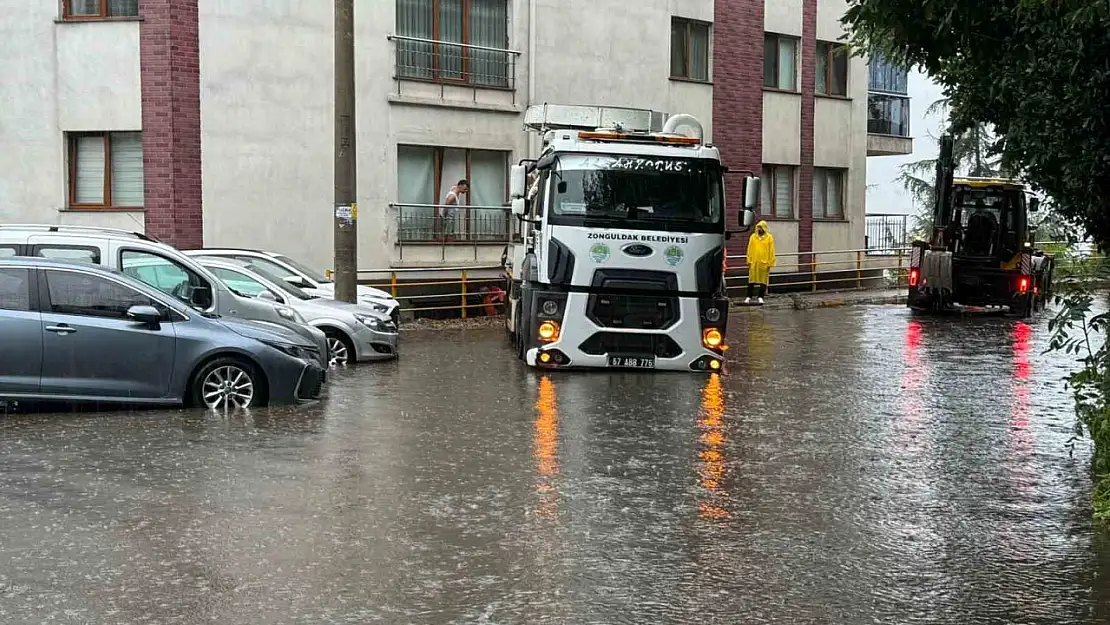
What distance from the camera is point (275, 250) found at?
79.9ft

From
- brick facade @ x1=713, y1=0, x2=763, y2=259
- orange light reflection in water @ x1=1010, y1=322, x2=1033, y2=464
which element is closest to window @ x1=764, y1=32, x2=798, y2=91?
brick facade @ x1=713, y1=0, x2=763, y2=259

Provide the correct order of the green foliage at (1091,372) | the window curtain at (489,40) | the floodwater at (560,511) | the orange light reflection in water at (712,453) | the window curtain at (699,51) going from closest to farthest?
the floodwater at (560,511) → the green foliage at (1091,372) → the orange light reflection in water at (712,453) → the window curtain at (489,40) → the window curtain at (699,51)

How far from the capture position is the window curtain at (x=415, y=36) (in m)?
25.7

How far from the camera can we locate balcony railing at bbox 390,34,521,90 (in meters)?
25.8

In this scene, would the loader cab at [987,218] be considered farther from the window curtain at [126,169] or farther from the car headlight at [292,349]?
the car headlight at [292,349]

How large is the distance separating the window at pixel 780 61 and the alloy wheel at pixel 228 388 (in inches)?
894

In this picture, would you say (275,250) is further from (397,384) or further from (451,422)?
(451,422)

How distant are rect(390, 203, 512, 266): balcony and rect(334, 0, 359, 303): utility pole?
234 inches

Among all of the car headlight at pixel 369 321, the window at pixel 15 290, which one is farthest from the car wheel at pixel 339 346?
the window at pixel 15 290

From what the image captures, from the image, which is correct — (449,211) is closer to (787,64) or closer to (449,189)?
(449,189)

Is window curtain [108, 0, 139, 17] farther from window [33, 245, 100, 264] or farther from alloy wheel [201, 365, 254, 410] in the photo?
alloy wheel [201, 365, 254, 410]

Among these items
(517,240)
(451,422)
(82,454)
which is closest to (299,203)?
(517,240)

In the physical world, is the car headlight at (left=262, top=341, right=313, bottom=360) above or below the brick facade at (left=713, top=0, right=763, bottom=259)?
below

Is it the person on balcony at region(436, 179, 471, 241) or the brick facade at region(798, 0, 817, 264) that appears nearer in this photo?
the person on balcony at region(436, 179, 471, 241)
